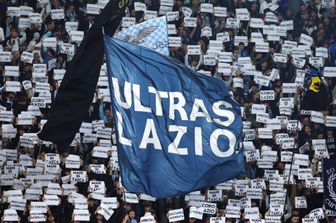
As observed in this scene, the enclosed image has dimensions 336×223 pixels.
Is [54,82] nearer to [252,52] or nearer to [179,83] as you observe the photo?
[252,52]

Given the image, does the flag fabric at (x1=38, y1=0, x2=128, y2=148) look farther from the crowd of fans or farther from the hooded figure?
the hooded figure

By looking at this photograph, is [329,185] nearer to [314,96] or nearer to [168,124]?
[314,96]

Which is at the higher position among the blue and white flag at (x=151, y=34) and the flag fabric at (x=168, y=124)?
the blue and white flag at (x=151, y=34)

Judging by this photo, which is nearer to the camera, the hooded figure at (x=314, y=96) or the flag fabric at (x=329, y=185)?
the hooded figure at (x=314, y=96)

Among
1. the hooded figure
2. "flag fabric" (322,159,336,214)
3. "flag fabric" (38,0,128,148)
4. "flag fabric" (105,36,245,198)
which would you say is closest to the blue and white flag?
Result: the hooded figure

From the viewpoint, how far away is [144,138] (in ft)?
47.7

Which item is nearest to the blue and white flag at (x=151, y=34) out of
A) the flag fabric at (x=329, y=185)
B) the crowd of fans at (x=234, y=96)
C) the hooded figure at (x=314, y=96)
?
the crowd of fans at (x=234, y=96)

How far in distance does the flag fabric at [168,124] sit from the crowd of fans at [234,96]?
19.5 feet

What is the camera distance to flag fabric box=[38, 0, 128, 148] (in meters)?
15.0

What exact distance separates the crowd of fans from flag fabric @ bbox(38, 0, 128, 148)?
234 inches

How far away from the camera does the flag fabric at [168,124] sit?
Answer: 14.5m

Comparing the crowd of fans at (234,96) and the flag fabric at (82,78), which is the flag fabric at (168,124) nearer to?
the flag fabric at (82,78)

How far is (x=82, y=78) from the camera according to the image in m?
15.1

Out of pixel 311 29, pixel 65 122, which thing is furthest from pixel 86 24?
pixel 65 122
